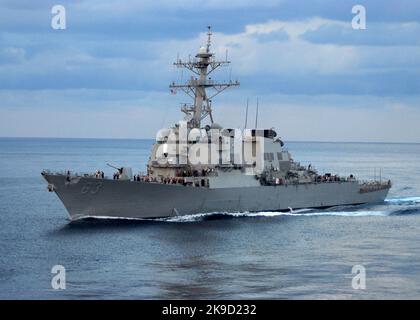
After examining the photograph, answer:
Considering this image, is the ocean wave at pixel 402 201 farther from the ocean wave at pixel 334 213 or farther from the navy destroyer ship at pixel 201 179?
the navy destroyer ship at pixel 201 179

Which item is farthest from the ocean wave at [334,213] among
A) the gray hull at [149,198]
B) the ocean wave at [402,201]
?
the gray hull at [149,198]

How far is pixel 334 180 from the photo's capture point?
5309cm

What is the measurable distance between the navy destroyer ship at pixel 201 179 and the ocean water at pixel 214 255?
0.89 meters

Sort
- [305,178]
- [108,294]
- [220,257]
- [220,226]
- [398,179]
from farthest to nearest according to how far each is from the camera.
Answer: [398,179], [305,178], [220,226], [220,257], [108,294]

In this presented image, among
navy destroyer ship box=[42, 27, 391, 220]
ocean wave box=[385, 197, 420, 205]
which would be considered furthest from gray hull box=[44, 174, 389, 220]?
ocean wave box=[385, 197, 420, 205]

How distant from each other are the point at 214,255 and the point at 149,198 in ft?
29.8

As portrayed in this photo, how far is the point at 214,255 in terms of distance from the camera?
33.2 meters

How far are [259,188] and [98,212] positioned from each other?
10.2 metres

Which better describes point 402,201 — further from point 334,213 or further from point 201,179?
point 201,179

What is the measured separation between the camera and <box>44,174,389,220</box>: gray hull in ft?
132

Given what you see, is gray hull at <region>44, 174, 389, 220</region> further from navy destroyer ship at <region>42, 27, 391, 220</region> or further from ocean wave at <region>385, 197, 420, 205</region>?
ocean wave at <region>385, 197, 420, 205</region>

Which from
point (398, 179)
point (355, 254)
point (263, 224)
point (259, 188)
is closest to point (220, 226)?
point (263, 224)

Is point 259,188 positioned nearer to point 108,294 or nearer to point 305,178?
point 305,178
